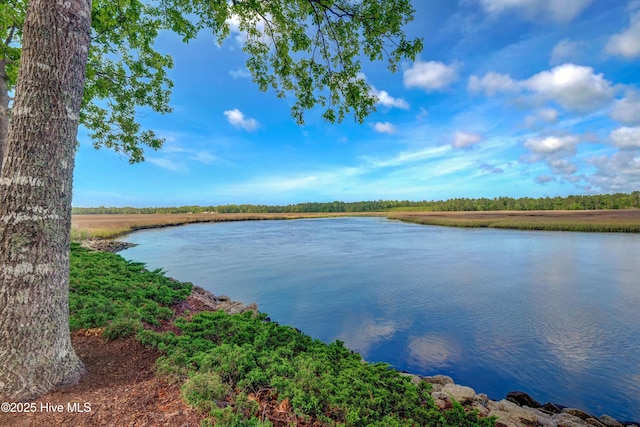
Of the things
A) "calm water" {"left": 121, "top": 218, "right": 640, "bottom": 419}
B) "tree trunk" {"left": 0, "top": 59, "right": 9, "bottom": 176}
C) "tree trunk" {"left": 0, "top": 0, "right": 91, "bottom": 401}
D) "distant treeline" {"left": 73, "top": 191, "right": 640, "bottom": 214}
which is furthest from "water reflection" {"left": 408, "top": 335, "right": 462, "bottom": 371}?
"distant treeline" {"left": 73, "top": 191, "right": 640, "bottom": 214}

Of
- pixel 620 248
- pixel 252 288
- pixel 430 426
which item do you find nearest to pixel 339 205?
pixel 620 248

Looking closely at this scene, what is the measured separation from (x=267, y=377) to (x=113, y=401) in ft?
5.17

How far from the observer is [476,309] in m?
11.6

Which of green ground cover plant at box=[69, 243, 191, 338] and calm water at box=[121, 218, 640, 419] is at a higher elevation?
green ground cover plant at box=[69, 243, 191, 338]

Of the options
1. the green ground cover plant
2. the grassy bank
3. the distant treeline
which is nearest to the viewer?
the grassy bank

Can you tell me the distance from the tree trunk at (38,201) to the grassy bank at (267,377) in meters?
1.24

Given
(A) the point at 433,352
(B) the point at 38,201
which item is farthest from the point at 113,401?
(A) the point at 433,352

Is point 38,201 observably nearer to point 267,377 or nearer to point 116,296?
point 267,377

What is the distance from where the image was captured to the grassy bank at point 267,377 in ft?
10.5

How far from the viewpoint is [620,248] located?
24656 millimetres

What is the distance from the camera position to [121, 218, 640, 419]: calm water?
283 inches

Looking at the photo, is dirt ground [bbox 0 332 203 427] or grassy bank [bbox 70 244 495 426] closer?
dirt ground [bbox 0 332 203 427]

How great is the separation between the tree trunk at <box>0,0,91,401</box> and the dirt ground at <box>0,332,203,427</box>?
0.73 ft

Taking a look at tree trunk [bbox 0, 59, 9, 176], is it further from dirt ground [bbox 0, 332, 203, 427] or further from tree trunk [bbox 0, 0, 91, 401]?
dirt ground [bbox 0, 332, 203, 427]
